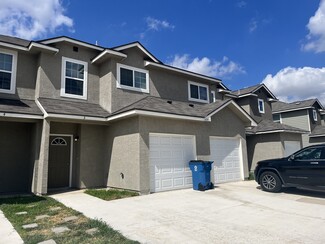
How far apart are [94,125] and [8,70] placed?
4.76 meters

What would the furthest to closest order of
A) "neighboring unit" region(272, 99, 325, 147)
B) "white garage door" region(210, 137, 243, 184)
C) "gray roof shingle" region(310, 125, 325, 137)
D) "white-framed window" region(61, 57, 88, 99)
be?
"neighboring unit" region(272, 99, 325, 147) → "gray roof shingle" region(310, 125, 325, 137) → "white garage door" region(210, 137, 243, 184) → "white-framed window" region(61, 57, 88, 99)

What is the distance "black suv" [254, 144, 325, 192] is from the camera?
29.5ft

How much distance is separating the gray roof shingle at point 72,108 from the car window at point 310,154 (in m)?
8.64

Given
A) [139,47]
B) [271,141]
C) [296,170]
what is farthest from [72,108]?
[271,141]

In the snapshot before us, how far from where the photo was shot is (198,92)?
56.6ft

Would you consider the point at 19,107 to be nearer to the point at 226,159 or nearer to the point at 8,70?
the point at 8,70

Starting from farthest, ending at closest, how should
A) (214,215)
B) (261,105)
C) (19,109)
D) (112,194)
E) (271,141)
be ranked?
(261,105) → (271,141) → (19,109) → (112,194) → (214,215)

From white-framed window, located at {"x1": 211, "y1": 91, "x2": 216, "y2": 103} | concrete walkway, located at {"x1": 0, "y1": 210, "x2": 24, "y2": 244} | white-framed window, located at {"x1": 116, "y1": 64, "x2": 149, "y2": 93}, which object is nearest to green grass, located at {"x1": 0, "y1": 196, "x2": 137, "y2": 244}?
concrete walkway, located at {"x1": 0, "y1": 210, "x2": 24, "y2": 244}

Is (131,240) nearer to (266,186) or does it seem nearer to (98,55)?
(266,186)

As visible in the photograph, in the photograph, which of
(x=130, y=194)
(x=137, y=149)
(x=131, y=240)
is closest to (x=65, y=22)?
(x=137, y=149)

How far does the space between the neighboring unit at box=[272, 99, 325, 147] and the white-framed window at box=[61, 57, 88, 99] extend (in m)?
22.8

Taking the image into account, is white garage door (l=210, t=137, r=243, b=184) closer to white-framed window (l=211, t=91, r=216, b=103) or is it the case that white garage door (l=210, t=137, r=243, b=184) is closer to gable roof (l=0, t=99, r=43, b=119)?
white-framed window (l=211, t=91, r=216, b=103)

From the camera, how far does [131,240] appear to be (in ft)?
15.9

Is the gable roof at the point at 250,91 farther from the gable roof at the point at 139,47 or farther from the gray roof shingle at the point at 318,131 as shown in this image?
the gable roof at the point at 139,47
